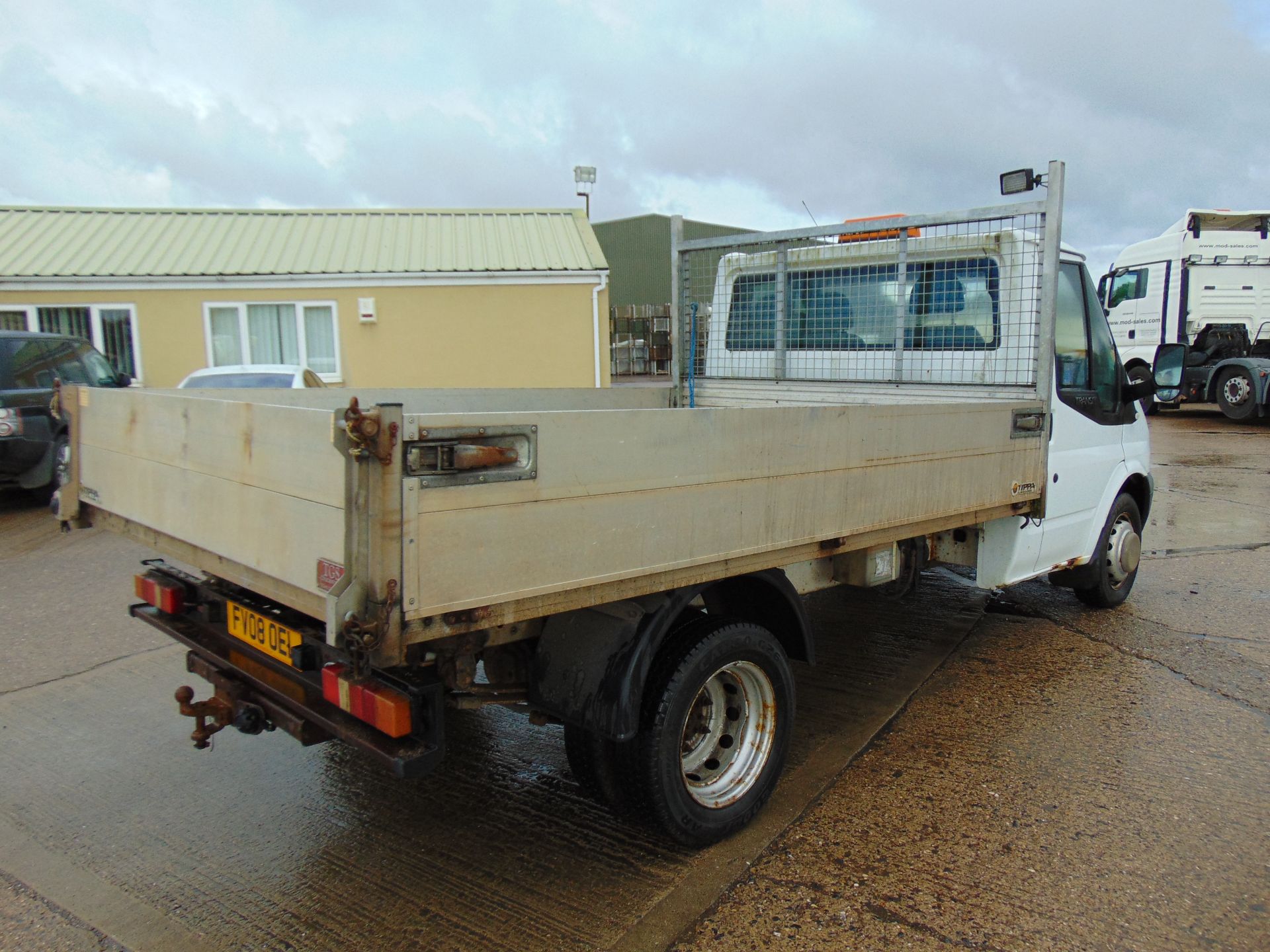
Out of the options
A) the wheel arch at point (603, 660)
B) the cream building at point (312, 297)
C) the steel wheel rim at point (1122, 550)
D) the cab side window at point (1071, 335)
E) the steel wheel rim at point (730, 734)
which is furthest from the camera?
the cream building at point (312, 297)

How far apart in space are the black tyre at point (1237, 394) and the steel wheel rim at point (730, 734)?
1815 centimetres

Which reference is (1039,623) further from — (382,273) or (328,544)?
(382,273)

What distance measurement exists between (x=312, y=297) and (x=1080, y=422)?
13319 millimetres

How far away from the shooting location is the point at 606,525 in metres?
2.50

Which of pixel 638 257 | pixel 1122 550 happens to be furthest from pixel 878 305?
pixel 638 257

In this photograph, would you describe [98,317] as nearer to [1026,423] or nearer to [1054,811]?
[1026,423]

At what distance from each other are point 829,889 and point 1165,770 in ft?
5.98

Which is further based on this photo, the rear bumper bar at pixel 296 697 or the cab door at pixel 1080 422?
the cab door at pixel 1080 422

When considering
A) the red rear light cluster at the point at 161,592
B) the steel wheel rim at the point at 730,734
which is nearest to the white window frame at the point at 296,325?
the red rear light cluster at the point at 161,592

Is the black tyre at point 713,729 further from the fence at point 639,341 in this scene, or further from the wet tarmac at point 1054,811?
the fence at point 639,341

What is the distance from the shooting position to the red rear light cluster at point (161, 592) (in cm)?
333

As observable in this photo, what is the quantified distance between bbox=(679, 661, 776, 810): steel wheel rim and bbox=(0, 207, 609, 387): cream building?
1159 cm

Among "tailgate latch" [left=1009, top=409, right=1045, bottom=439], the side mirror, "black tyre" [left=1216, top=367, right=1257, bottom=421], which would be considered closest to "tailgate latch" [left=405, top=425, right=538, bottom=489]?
"tailgate latch" [left=1009, top=409, right=1045, bottom=439]

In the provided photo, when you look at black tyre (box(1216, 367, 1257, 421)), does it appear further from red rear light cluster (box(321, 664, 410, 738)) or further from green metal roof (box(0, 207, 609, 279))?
red rear light cluster (box(321, 664, 410, 738))
